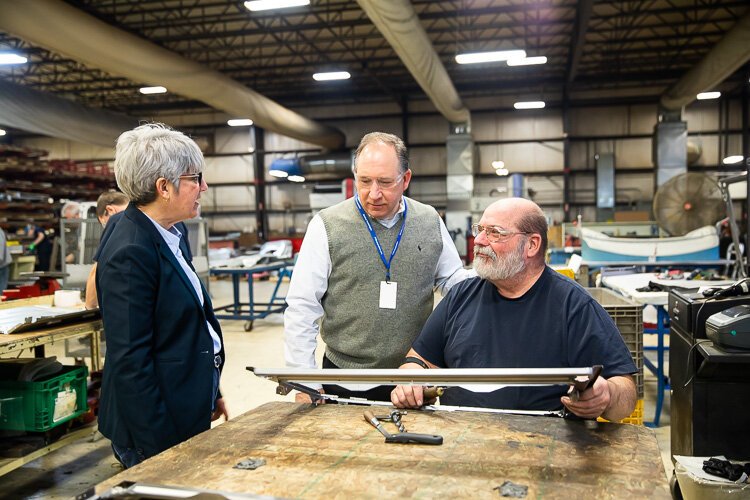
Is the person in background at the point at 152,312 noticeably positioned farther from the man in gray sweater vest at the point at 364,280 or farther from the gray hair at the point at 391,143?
the gray hair at the point at 391,143

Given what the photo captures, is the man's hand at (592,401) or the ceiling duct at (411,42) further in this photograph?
the ceiling duct at (411,42)

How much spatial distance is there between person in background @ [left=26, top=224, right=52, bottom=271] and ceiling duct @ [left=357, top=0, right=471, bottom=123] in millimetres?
5988

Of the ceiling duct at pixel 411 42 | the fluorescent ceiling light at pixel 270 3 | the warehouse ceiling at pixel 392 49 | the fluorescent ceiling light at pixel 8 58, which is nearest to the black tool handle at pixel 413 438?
the ceiling duct at pixel 411 42

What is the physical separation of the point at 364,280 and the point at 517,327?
1.82 feet

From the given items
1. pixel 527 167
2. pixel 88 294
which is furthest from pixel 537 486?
pixel 527 167

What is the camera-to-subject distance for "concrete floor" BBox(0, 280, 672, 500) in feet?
9.70

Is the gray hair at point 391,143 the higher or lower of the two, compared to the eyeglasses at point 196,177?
higher

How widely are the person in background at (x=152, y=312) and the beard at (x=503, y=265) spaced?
0.84m

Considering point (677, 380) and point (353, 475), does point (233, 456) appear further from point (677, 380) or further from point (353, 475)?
point (677, 380)

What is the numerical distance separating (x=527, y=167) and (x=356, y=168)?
45.2ft

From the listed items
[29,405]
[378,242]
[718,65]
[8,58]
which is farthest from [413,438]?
[718,65]

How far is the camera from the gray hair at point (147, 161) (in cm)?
152

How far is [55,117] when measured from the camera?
959cm

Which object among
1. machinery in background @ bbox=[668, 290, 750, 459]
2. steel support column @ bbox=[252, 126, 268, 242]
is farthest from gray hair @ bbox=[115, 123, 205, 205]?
steel support column @ bbox=[252, 126, 268, 242]
